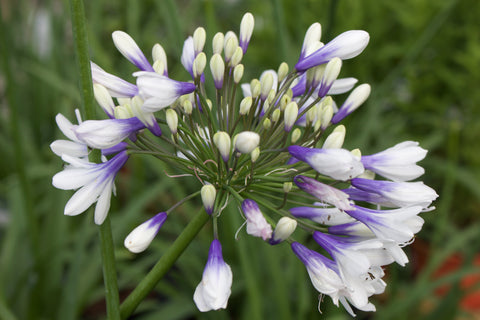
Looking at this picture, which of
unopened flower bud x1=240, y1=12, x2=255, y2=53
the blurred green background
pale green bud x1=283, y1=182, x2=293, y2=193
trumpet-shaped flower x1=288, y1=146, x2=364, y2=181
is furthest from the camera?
the blurred green background

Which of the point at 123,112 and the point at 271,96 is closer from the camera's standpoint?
the point at 123,112

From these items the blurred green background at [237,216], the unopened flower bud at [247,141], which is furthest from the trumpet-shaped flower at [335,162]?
the blurred green background at [237,216]

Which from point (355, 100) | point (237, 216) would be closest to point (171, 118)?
point (355, 100)

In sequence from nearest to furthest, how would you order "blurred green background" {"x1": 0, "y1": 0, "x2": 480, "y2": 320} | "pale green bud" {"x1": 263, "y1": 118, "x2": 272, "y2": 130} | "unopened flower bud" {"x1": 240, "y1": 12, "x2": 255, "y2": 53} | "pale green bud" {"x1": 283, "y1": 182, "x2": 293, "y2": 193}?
"pale green bud" {"x1": 283, "y1": 182, "x2": 293, "y2": 193} < "pale green bud" {"x1": 263, "y1": 118, "x2": 272, "y2": 130} < "unopened flower bud" {"x1": 240, "y1": 12, "x2": 255, "y2": 53} < "blurred green background" {"x1": 0, "y1": 0, "x2": 480, "y2": 320}

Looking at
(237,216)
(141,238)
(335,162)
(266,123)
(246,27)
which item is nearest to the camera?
(335,162)

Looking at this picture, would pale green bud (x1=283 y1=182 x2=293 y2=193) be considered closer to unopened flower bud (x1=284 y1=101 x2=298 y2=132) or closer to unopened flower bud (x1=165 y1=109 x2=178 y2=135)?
unopened flower bud (x1=284 y1=101 x2=298 y2=132)

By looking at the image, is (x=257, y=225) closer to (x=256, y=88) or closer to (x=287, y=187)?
(x=287, y=187)

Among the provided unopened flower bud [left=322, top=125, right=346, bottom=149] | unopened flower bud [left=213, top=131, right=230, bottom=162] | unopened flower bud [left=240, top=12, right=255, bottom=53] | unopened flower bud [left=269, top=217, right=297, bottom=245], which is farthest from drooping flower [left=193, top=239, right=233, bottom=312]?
unopened flower bud [left=240, top=12, right=255, bottom=53]
